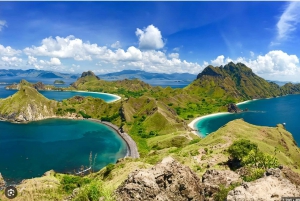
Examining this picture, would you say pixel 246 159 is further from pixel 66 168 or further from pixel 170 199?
pixel 66 168

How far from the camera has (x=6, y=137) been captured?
192m

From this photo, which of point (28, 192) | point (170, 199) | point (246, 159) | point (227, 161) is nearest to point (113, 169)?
point (28, 192)

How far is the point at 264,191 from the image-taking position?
25688mm

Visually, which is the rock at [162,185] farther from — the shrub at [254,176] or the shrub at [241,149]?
the shrub at [241,149]

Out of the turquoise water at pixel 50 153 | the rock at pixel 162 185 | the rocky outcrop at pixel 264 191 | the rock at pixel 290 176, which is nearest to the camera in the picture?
the rocky outcrop at pixel 264 191

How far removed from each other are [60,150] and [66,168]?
36.5 m

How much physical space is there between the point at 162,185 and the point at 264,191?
13.4 metres

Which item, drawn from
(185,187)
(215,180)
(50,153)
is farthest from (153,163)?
(50,153)

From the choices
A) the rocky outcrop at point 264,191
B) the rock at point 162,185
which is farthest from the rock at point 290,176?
the rock at point 162,185

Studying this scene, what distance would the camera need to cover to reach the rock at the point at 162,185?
30.3 metres

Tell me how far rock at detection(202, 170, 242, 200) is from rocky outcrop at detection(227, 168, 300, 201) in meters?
10.8

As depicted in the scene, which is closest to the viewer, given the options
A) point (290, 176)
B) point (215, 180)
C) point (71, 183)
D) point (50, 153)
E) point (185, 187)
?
point (185, 187)

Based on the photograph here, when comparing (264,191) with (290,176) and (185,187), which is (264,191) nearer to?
(185,187)

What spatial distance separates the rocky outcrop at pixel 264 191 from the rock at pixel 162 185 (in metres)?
9.70
